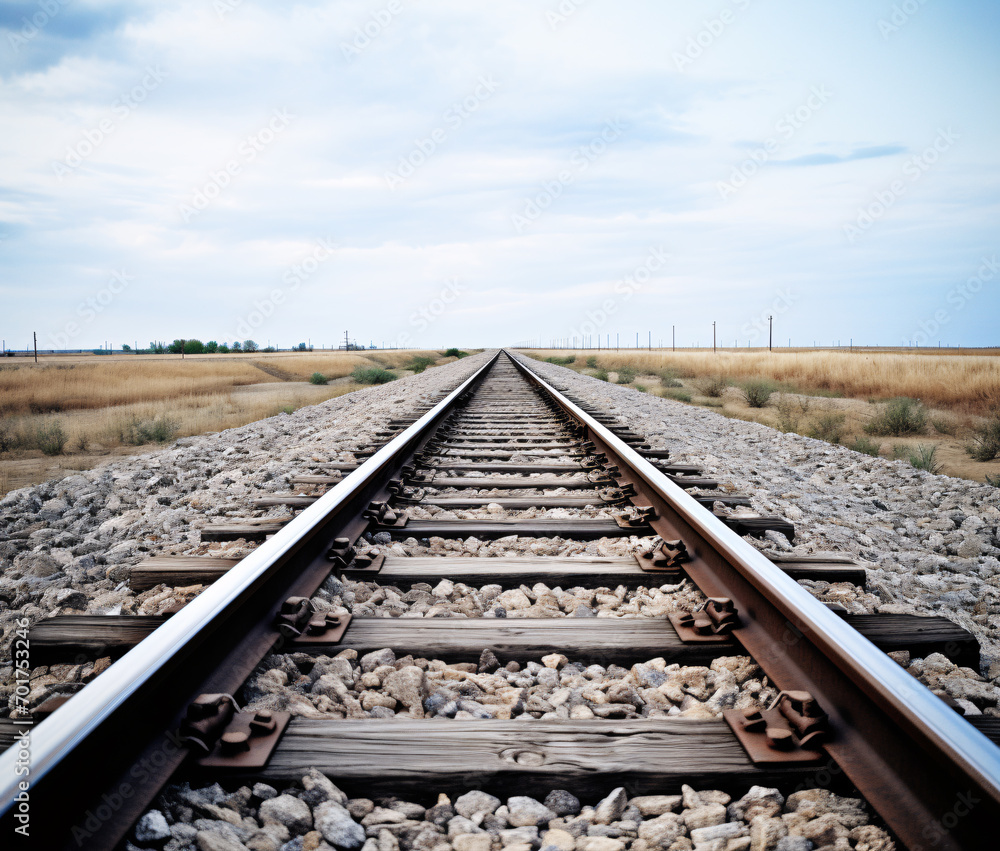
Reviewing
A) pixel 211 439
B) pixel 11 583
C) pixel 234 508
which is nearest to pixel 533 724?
pixel 11 583

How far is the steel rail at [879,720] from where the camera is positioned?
1076mm

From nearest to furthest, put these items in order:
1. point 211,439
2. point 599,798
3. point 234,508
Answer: point 599,798
point 234,508
point 211,439

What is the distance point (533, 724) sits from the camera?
1.47 m

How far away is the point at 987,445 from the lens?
6.93 meters

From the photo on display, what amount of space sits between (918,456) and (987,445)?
0.98m

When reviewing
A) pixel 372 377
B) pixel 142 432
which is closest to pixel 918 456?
pixel 142 432

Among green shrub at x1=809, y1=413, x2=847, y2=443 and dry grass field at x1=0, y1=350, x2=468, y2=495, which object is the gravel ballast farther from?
green shrub at x1=809, y1=413, x2=847, y2=443

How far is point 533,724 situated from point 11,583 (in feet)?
7.99

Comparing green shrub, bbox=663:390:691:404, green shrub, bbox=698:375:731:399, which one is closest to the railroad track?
green shrub, bbox=663:390:691:404

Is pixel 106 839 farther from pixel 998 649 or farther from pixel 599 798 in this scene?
pixel 998 649

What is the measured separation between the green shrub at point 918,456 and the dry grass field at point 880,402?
0.04 feet

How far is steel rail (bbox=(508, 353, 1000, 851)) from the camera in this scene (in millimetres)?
1076

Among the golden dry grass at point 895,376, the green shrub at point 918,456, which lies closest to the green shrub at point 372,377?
the golden dry grass at point 895,376

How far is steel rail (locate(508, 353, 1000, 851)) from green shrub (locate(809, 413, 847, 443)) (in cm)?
715
